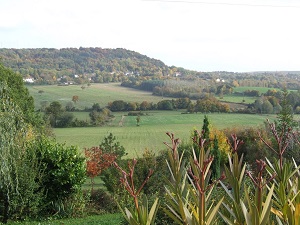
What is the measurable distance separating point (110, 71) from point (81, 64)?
5.38 m

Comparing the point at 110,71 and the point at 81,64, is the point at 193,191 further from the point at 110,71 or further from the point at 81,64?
the point at 81,64

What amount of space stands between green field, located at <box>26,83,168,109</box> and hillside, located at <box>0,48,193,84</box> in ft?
11.9

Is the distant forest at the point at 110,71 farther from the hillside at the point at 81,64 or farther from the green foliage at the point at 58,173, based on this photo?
the green foliage at the point at 58,173

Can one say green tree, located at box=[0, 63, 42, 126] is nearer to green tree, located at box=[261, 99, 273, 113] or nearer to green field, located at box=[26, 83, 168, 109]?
green field, located at box=[26, 83, 168, 109]

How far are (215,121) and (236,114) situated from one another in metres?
3.79

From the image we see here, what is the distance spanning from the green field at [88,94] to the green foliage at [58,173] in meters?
34.4

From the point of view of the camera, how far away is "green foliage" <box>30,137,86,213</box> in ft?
36.6

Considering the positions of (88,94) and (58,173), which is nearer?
(58,173)

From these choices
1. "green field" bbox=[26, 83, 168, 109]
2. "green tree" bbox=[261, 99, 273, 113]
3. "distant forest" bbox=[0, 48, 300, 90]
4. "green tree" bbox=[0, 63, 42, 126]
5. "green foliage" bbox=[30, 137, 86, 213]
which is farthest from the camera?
"distant forest" bbox=[0, 48, 300, 90]

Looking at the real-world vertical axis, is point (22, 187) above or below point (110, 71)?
below

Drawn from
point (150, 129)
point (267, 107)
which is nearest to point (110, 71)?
point (150, 129)

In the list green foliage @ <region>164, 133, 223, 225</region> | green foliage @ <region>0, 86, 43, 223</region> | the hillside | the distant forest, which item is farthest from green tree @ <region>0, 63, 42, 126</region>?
the hillside

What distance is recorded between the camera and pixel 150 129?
39.7m

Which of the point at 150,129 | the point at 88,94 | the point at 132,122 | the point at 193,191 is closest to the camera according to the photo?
the point at 193,191
